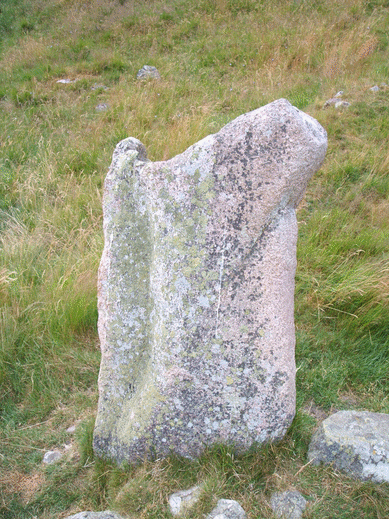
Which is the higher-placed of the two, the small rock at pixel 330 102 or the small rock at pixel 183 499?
the small rock at pixel 330 102

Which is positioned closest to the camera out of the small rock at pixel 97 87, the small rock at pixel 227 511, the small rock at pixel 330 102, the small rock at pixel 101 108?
the small rock at pixel 227 511

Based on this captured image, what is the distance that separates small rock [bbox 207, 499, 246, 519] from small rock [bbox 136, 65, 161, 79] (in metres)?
6.69

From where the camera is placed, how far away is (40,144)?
5.36 metres

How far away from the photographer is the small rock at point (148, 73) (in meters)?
7.44

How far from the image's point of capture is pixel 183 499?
1.97 metres

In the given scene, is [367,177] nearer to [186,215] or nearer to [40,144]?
[186,215]

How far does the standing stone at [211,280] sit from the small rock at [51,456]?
0.47 metres

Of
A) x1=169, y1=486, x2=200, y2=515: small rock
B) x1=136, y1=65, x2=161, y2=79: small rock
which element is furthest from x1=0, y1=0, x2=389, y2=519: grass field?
x1=136, y1=65, x2=161, y2=79: small rock

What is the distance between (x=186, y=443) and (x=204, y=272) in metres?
0.77

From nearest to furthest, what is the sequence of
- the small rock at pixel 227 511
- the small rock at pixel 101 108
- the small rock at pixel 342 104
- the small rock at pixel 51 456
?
the small rock at pixel 227 511
the small rock at pixel 51 456
the small rock at pixel 342 104
the small rock at pixel 101 108

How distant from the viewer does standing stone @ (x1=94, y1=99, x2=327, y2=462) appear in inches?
74.8

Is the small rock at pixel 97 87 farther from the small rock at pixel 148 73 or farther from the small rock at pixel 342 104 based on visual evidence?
the small rock at pixel 342 104

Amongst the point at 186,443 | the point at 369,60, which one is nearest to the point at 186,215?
the point at 186,443

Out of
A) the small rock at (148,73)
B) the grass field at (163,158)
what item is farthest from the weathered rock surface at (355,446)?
the small rock at (148,73)
